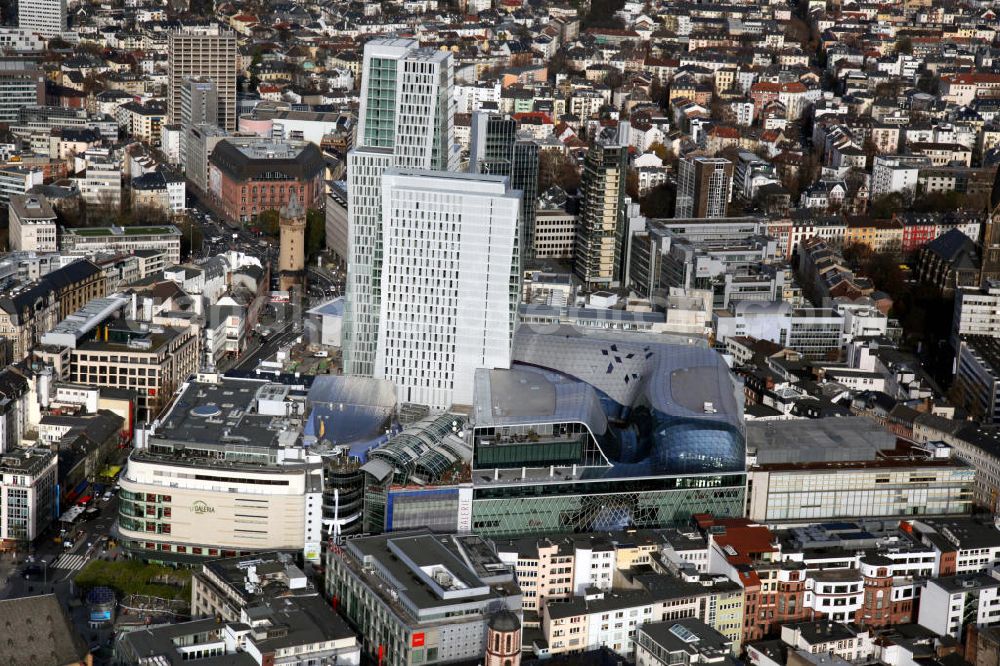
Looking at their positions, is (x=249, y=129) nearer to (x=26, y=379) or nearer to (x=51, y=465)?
(x=26, y=379)

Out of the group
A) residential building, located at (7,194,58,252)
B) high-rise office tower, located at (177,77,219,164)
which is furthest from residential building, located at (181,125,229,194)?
residential building, located at (7,194,58,252)

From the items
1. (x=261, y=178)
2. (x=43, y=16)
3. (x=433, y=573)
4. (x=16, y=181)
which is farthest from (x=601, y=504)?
(x=43, y=16)

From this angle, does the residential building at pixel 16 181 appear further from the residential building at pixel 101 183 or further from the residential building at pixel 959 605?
the residential building at pixel 959 605

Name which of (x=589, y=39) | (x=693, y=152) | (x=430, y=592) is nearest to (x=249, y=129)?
(x=693, y=152)

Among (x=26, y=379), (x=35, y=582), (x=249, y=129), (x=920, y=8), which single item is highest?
(x=920, y=8)

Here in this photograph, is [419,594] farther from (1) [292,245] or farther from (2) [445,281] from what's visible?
(1) [292,245]

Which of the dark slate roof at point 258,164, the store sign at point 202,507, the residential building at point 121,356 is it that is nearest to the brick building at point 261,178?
the dark slate roof at point 258,164

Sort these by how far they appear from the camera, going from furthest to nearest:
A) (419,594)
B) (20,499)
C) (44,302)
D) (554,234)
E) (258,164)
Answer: (258,164) → (554,234) → (44,302) → (20,499) → (419,594)
